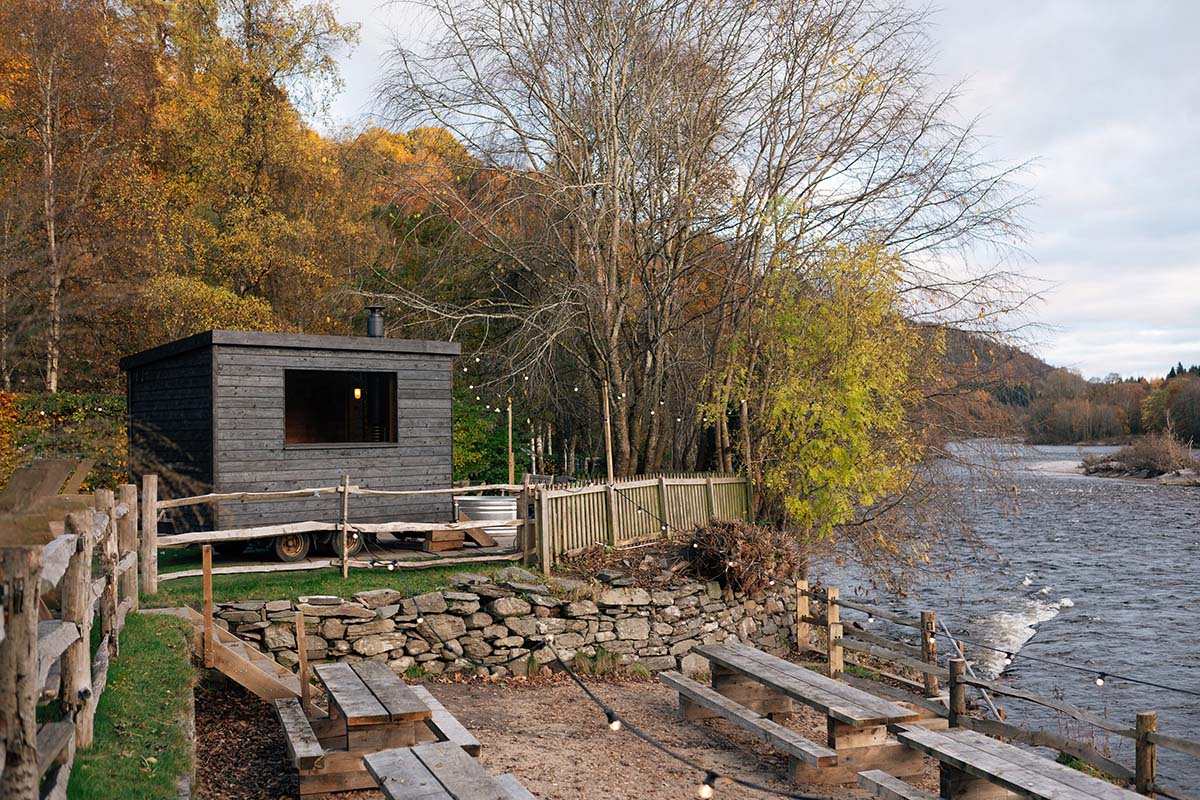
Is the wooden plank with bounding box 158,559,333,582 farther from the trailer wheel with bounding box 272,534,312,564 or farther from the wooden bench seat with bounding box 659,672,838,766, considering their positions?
the wooden bench seat with bounding box 659,672,838,766

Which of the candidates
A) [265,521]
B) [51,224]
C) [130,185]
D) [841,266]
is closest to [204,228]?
[130,185]

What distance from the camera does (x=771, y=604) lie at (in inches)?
599

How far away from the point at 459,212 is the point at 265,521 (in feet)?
33.3

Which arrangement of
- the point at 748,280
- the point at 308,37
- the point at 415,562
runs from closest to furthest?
the point at 415,562 < the point at 748,280 < the point at 308,37

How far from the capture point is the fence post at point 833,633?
1266 centimetres

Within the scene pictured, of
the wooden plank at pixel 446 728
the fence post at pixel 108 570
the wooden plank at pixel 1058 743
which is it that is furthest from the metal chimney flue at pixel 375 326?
the wooden plank at pixel 1058 743

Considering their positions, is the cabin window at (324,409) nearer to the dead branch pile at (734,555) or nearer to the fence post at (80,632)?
the dead branch pile at (734,555)

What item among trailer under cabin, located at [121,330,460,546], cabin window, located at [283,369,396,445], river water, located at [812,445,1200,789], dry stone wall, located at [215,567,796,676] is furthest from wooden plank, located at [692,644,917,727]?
cabin window, located at [283,369,396,445]

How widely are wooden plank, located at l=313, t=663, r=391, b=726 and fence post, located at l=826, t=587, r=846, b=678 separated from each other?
21.8ft

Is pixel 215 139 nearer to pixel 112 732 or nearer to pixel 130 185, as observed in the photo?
pixel 130 185

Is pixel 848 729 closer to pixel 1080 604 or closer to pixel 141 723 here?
pixel 141 723

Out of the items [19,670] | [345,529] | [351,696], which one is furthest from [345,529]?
[19,670]

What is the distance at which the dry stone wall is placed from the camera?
1122 cm

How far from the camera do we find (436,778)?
5203 millimetres
